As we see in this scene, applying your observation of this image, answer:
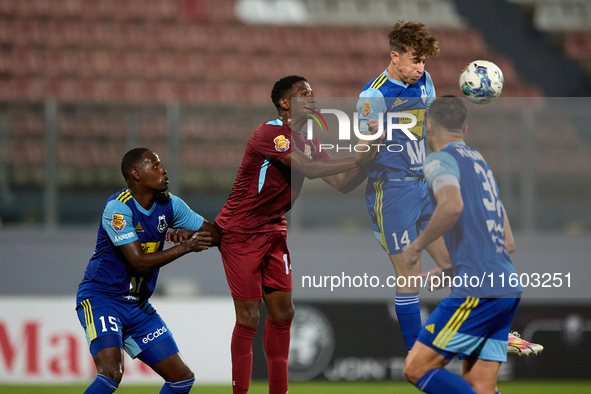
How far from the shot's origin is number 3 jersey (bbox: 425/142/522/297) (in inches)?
119

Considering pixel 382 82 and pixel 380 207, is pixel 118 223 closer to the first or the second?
pixel 380 207

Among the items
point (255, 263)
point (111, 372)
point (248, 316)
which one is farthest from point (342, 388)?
point (111, 372)

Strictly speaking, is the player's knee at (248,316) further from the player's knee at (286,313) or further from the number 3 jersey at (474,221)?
the number 3 jersey at (474,221)

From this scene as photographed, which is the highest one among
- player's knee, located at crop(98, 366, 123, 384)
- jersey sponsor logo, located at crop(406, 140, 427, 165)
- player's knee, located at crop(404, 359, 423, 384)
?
jersey sponsor logo, located at crop(406, 140, 427, 165)

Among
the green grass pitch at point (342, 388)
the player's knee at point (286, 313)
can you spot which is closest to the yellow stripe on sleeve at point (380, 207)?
the player's knee at point (286, 313)

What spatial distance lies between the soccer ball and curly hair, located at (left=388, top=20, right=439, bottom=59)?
26 cm

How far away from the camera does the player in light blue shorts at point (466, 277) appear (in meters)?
2.98

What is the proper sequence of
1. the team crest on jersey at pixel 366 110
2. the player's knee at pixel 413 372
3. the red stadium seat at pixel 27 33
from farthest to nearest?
the red stadium seat at pixel 27 33
the team crest on jersey at pixel 366 110
the player's knee at pixel 413 372

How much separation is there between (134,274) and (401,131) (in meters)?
1.71

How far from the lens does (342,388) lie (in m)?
5.79

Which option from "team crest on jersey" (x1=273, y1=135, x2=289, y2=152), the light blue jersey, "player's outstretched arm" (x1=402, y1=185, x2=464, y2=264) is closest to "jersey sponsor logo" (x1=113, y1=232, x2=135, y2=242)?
"team crest on jersey" (x1=273, y1=135, x2=289, y2=152)

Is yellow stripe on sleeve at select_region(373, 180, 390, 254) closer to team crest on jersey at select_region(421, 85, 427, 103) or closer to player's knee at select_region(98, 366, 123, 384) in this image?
team crest on jersey at select_region(421, 85, 427, 103)

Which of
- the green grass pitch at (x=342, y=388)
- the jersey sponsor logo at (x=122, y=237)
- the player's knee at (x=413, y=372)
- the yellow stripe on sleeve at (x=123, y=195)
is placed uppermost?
the yellow stripe on sleeve at (x=123, y=195)

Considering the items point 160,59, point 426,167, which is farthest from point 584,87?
point 426,167
